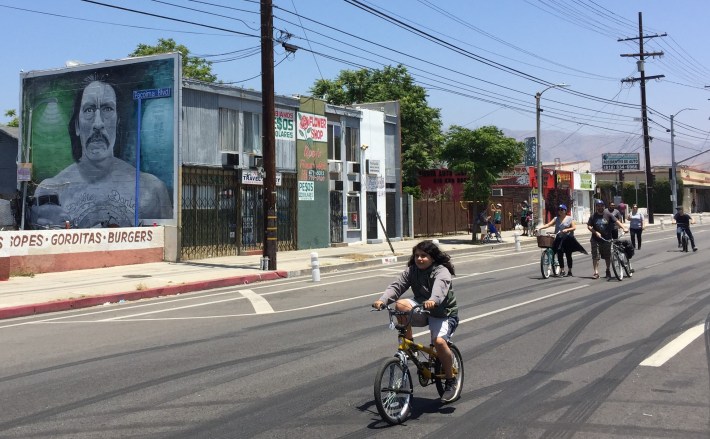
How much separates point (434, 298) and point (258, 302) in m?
8.97

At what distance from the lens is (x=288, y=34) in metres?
22.6

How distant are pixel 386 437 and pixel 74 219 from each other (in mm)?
23426

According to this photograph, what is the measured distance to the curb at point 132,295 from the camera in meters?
13.9

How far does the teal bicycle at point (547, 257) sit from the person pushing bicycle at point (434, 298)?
11138 millimetres

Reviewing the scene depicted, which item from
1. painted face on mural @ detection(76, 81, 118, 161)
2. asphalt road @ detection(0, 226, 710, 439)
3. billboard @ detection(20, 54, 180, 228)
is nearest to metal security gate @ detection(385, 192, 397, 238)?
billboard @ detection(20, 54, 180, 228)

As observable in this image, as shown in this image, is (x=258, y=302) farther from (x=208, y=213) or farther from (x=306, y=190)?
(x=306, y=190)

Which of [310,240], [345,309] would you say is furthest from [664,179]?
[345,309]

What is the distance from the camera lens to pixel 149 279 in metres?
18.8

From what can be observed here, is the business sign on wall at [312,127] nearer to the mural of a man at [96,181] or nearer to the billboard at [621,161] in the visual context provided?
the mural of a man at [96,181]

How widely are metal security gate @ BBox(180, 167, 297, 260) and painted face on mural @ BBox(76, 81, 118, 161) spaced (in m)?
3.67

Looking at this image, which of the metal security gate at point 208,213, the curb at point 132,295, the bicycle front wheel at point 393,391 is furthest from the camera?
the metal security gate at point 208,213

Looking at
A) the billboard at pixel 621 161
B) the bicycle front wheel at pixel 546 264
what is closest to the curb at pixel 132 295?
the bicycle front wheel at pixel 546 264

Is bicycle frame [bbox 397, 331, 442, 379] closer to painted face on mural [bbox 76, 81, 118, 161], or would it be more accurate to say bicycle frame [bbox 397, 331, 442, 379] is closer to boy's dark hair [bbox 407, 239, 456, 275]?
boy's dark hair [bbox 407, 239, 456, 275]

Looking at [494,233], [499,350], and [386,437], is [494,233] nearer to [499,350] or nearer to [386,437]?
[499,350]
